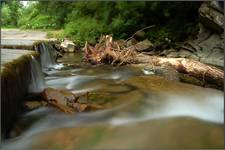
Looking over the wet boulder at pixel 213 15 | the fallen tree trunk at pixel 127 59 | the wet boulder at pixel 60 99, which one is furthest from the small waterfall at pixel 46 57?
the wet boulder at pixel 213 15

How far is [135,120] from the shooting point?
4.20m

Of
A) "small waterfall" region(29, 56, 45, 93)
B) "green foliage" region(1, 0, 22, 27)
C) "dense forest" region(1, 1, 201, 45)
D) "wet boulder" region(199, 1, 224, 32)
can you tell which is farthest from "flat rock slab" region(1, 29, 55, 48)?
"green foliage" region(1, 0, 22, 27)

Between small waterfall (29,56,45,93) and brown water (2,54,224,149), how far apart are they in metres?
0.49

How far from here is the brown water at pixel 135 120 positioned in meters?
3.57

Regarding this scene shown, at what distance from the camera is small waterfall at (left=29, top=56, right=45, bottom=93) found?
576cm

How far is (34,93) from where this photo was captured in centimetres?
536

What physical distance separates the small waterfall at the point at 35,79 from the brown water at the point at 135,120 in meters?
0.49

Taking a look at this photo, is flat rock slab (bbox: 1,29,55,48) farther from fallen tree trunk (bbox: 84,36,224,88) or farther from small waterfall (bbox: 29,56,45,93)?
fallen tree trunk (bbox: 84,36,224,88)

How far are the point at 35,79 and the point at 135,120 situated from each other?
2671 millimetres

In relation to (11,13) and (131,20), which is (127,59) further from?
(11,13)

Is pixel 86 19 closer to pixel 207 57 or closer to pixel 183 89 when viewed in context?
pixel 207 57

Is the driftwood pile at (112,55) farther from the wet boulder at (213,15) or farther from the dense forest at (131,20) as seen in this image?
the dense forest at (131,20)

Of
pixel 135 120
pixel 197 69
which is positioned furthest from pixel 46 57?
pixel 135 120

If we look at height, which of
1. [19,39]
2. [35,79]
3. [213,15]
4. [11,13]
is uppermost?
[11,13]
